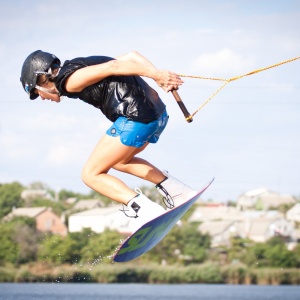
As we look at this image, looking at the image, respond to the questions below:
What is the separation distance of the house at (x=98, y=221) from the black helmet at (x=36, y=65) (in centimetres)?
4030

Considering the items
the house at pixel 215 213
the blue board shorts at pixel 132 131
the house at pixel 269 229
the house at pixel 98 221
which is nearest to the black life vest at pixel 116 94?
the blue board shorts at pixel 132 131

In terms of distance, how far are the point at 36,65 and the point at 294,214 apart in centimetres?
6001

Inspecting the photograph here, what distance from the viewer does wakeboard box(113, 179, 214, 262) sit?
8.32 metres

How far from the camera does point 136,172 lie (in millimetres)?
8766

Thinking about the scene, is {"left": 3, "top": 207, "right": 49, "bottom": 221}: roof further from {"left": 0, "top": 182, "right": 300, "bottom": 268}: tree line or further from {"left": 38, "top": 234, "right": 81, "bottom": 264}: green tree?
{"left": 38, "top": 234, "right": 81, "bottom": 264}: green tree

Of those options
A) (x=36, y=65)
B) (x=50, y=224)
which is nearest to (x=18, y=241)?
(x=50, y=224)

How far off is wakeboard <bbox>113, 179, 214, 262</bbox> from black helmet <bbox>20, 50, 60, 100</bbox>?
1674 millimetres

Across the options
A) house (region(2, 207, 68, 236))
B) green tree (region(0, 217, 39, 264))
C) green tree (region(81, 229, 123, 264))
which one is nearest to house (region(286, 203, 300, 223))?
house (region(2, 207, 68, 236))

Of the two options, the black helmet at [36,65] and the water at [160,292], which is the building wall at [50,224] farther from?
the black helmet at [36,65]

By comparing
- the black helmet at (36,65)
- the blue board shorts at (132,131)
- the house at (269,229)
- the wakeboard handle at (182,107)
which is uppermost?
the black helmet at (36,65)

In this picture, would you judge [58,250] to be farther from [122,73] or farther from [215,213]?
[122,73]

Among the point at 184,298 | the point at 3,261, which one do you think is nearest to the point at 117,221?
the point at 3,261

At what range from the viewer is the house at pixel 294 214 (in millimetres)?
64969

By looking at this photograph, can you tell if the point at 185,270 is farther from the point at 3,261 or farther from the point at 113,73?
the point at 113,73
